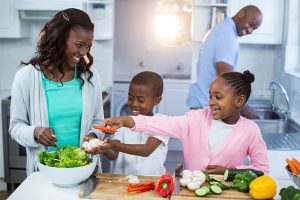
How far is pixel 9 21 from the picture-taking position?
3.77 m

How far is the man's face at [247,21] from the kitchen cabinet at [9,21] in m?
1.99

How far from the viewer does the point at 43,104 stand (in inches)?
71.2

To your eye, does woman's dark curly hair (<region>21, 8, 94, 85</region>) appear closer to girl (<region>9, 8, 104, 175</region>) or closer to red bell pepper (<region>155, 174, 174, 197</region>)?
girl (<region>9, 8, 104, 175</region>)

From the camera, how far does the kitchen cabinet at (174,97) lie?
4.93 meters

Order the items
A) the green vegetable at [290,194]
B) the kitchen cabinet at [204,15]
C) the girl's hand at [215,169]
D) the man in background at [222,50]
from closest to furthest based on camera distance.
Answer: the green vegetable at [290,194] < the girl's hand at [215,169] < the man in background at [222,50] < the kitchen cabinet at [204,15]

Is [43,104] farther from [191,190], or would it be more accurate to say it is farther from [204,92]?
[204,92]

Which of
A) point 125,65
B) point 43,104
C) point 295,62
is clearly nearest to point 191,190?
point 43,104

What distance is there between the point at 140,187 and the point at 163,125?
370 millimetres

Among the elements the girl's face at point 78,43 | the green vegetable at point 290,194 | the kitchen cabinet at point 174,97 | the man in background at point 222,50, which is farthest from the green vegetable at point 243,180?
the kitchen cabinet at point 174,97

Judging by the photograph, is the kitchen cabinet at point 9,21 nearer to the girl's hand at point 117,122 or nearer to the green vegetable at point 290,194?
the girl's hand at point 117,122

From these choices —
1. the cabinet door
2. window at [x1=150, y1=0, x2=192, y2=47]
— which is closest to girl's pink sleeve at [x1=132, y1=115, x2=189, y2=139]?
the cabinet door

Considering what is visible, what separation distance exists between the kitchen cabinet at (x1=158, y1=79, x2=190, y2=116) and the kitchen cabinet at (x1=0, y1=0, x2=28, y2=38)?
1812mm

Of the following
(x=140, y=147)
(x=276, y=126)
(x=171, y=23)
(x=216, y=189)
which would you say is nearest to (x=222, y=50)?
(x=276, y=126)

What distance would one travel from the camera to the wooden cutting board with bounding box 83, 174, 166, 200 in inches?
58.2
